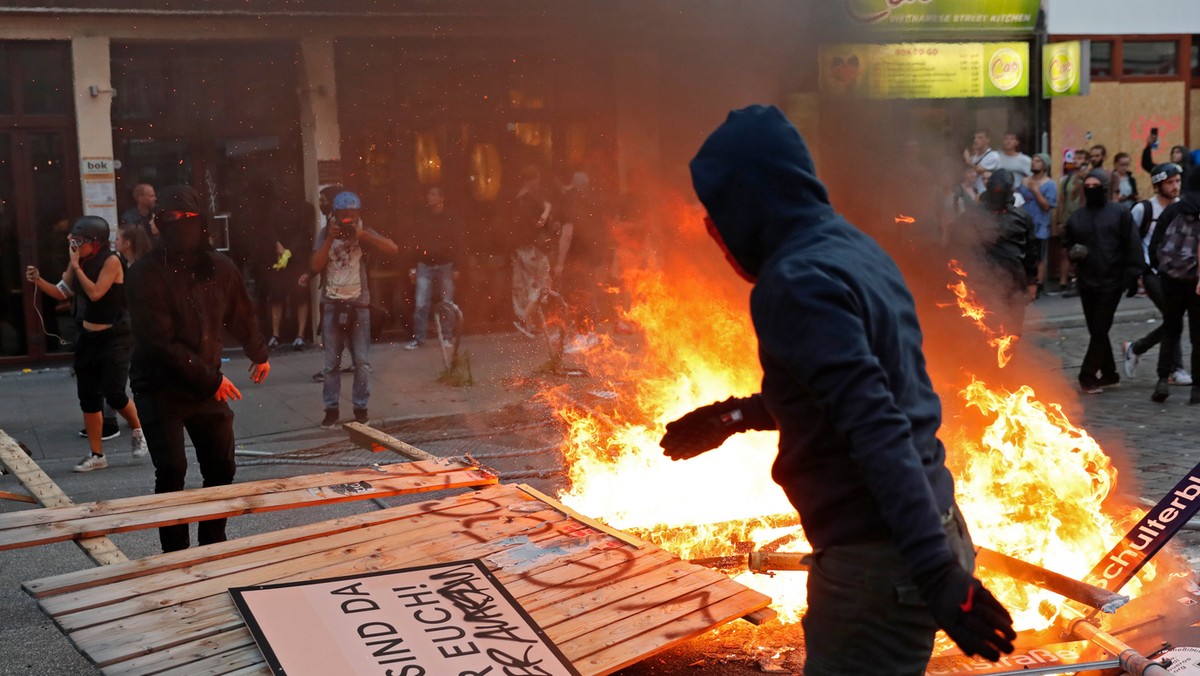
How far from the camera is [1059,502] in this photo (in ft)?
16.1

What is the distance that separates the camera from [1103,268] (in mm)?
9805

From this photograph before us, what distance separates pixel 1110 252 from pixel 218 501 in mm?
7923

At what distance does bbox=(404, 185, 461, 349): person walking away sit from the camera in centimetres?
1195

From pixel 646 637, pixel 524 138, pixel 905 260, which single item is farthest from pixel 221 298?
pixel 524 138

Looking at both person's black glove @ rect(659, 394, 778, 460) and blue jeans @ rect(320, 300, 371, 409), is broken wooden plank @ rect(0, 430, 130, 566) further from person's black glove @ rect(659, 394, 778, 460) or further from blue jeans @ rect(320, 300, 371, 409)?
blue jeans @ rect(320, 300, 371, 409)

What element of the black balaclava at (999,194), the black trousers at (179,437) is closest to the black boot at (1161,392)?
the black balaclava at (999,194)

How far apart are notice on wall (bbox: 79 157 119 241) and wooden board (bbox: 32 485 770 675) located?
8837 mm

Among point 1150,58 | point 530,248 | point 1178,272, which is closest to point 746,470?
point 1178,272

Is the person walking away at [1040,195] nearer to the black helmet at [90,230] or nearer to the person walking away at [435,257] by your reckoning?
the person walking away at [435,257]

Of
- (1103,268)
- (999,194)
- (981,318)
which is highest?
(999,194)

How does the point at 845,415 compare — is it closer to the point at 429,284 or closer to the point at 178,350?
the point at 178,350

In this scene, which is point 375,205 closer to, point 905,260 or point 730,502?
point 905,260

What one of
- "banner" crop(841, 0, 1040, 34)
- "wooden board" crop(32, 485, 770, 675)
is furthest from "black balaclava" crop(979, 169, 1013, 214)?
"wooden board" crop(32, 485, 770, 675)

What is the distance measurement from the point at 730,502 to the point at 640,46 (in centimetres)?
526
